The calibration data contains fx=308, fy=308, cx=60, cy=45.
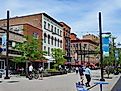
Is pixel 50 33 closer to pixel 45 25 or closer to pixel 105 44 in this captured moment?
pixel 45 25

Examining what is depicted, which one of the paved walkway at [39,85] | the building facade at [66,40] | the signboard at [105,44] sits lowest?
the paved walkway at [39,85]

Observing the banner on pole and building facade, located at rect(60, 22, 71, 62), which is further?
building facade, located at rect(60, 22, 71, 62)

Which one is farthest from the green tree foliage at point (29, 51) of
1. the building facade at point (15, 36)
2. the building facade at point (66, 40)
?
the building facade at point (66, 40)

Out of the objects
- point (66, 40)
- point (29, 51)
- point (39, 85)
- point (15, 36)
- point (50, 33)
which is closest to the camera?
point (39, 85)

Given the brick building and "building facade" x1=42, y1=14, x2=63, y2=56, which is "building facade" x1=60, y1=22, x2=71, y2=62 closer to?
"building facade" x1=42, y1=14, x2=63, y2=56

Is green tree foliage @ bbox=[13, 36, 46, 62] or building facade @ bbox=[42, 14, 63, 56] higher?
building facade @ bbox=[42, 14, 63, 56]

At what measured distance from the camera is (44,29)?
68938 millimetres

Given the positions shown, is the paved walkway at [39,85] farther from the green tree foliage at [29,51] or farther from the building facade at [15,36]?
the building facade at [15,36]

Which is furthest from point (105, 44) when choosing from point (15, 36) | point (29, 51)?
point (15, 36)

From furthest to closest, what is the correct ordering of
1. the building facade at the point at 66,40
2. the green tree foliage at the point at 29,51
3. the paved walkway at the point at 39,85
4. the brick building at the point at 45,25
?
the building facade at the point at 66,40 < the brick building at the point at 45,25 < the green tree foliage at the point at 29,51 < the paved walkway at the point at 39,85

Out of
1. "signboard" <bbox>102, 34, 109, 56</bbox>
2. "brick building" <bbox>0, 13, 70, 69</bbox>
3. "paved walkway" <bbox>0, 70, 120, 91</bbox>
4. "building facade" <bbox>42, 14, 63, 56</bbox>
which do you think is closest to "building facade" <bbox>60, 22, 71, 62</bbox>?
"building facade" <bbox>42, 14, 63, 56</bbox>

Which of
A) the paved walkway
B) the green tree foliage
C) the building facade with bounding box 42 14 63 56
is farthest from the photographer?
the building facade with bounding box 42 14 63 56

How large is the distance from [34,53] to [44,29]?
28.7 meters

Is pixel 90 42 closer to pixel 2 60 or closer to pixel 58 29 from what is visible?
pixel 58 29
